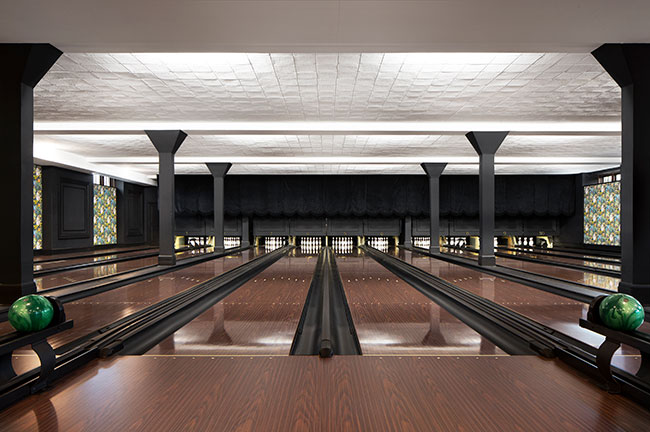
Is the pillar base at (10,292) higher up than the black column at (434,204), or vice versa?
the black column at (434,204)

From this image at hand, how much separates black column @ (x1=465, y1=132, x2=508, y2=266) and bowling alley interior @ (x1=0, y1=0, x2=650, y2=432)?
42 millimetres

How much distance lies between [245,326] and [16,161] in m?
2.87

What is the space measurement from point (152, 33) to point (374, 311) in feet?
10.4

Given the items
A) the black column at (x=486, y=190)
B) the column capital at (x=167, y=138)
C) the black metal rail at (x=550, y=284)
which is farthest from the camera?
the black column at (x=486, y=190)

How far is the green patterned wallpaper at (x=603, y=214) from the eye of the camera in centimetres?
1147

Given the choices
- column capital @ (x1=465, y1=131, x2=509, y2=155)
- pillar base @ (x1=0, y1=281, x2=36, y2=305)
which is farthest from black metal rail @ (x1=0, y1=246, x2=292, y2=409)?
column capital @ (x1=465, y1=131, x2=509, y2=155)

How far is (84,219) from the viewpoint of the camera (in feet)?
36.4

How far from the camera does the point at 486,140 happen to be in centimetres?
723

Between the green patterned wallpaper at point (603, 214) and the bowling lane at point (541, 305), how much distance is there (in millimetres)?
8215

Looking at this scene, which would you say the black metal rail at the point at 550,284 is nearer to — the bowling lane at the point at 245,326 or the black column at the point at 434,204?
the bowling lane at the point at 245,326

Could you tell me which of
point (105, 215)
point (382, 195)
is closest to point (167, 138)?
point (105, 215)

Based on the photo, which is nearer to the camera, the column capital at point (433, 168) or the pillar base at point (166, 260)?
the pillar base at point (166, 260)

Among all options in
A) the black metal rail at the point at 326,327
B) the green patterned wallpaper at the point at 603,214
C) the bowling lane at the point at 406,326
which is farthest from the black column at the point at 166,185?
the green patterned wallpaper at the point at 603,214

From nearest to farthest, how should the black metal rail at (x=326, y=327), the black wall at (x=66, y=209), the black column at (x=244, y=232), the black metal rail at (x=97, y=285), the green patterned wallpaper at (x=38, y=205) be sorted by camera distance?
the black metal rail at (x=326, y=327)
the black metal rail at (x=97, y=285)
the green patterned wallpaper at (x=38, y=205)
the black wall at (x=66, y=209)
the black column at (x=244, y=232)
